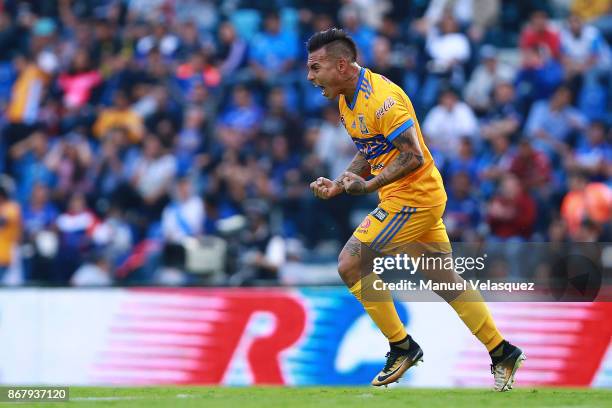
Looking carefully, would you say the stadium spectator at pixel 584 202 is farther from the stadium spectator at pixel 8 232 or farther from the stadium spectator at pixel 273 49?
the stadium spectator at pixel 8 232

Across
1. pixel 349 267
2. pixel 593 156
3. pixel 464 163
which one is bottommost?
pixel 464 163

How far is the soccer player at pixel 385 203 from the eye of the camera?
9.09 meters

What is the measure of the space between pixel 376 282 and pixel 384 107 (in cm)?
134

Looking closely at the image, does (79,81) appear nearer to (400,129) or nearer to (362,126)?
(362,126)

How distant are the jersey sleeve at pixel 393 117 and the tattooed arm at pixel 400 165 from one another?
0.04 meters

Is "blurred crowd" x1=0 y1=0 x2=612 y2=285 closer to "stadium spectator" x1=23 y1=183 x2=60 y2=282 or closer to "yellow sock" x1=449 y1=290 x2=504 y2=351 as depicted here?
"stadium spectator" x1=23 y1=183 x2=60 y2=282

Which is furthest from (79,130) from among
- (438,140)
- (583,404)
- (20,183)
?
(583,404)

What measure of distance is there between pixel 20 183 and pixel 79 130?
1.19 meters

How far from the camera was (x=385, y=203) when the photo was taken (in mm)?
9234

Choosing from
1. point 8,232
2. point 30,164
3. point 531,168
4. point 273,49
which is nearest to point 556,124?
point 531,168

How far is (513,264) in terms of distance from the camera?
12469 mm

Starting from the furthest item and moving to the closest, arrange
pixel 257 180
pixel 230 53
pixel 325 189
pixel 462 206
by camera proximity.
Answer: pixel 230 53
pixel 257 180
pixel 462 206
pixel 325 189

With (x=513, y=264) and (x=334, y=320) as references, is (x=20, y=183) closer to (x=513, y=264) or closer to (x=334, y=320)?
(x=334, y=320)

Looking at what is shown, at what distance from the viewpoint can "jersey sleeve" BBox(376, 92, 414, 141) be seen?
8891mm
